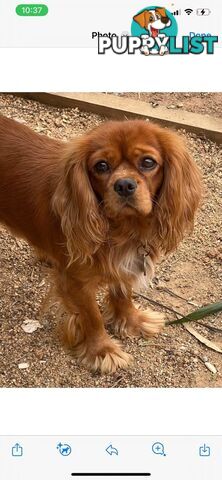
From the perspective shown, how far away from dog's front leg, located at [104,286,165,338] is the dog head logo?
53.1 inches

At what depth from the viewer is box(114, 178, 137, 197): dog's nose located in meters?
2.29

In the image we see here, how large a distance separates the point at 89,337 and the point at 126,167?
116 centimetres

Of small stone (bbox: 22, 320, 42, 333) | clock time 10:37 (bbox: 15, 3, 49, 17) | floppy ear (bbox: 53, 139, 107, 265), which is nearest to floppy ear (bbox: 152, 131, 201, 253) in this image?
floppy ear (bbox: 53, 139, 107, 265)

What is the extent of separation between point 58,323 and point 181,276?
766 millimetres

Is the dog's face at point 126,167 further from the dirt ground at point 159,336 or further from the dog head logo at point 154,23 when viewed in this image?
the dirt ground at point 159,336

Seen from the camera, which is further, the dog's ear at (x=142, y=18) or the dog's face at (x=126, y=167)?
the dog's ear at (x=142, y=18)

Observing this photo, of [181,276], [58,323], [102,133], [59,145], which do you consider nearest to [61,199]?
[102,133]

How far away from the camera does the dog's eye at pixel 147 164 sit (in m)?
2.41

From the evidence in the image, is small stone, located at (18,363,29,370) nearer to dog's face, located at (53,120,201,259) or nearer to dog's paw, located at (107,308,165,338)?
dog's paw, located at (107,308,165,338)

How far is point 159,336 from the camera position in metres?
3.33

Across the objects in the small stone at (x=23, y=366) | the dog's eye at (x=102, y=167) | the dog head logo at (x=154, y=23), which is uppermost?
the dog head logo at (x=154, y=23)
